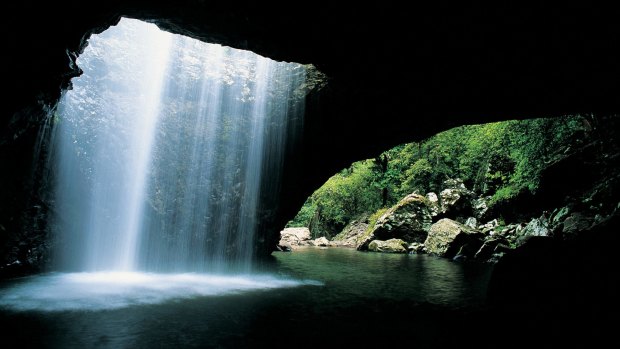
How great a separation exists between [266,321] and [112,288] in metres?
5.49

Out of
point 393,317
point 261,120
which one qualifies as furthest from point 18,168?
point 393,317

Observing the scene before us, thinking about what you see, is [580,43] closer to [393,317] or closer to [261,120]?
[393,317]

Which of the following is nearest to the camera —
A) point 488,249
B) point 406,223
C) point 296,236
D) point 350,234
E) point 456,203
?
point 488,249

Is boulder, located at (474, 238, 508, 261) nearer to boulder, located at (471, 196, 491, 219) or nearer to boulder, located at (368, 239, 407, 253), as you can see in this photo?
boulder, located at (471, 196, 491, 219)

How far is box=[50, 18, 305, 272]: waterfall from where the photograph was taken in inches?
510

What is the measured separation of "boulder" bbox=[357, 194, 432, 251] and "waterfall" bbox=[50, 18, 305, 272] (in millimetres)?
14191

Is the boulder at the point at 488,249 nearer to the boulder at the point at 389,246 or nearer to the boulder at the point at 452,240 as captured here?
the boulder at the point at 452,240

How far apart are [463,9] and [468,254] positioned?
17.7 m

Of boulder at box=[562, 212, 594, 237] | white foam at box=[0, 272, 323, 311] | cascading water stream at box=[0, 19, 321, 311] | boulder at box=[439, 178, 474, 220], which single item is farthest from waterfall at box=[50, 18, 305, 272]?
boulder at box=[439, 178, 474, 220]

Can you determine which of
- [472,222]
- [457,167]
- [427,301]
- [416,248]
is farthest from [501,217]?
[427,301]

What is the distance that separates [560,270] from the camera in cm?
611

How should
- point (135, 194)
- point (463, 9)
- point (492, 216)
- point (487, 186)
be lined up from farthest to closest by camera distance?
point (487, 186) → point (492, 216) → point (135, 194) → point (463, 9)

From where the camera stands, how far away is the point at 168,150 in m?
14.5

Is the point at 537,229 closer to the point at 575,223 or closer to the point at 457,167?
the point at 575,223
